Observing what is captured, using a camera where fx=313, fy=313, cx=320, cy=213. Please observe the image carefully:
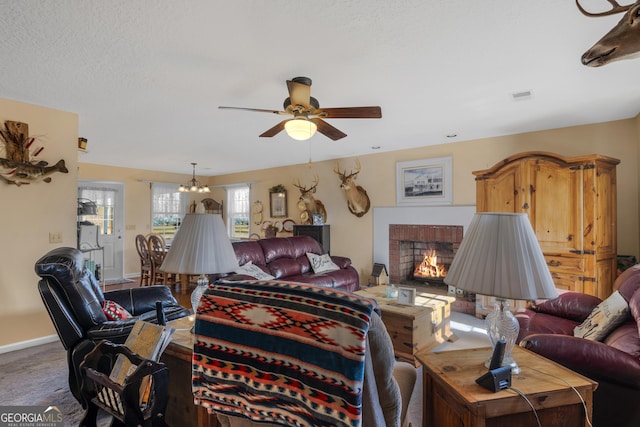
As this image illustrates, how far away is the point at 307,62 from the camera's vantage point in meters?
2.29

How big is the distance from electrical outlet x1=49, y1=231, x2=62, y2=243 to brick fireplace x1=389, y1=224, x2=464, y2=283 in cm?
451

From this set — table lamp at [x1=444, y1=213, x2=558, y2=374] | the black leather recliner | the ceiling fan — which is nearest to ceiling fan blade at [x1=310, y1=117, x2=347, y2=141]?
the ceiling fan

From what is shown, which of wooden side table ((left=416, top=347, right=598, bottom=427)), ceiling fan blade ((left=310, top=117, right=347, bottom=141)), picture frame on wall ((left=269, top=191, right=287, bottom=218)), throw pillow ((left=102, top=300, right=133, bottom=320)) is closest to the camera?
wooden side table ((left=416, top=347, right=598, bottom=427))

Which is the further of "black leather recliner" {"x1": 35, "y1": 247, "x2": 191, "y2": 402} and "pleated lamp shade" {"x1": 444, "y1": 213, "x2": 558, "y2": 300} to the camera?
"black leather recliner" {"x1": 35, "y1": 247, "x2": 191, "y2": 402}

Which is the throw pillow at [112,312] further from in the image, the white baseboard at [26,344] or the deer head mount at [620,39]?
the deer head mount at [620,39]

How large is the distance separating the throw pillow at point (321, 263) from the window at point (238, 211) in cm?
350

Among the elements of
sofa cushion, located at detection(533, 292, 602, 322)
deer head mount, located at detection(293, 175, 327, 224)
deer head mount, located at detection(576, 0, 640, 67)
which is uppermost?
deer head mount, located at detection(576, 0, 640, 67)

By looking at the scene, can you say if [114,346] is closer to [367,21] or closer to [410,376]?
[410,376]

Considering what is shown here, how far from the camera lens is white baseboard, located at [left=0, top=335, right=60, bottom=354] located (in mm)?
3080

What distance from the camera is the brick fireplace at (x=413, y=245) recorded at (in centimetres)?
487

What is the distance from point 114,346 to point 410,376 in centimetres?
146

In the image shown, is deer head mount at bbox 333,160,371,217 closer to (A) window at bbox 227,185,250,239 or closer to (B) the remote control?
(A) window at bbox 227,185,250,239

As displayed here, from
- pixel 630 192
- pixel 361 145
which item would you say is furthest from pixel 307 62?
pixel 630 192

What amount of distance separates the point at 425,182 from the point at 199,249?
407 cm
